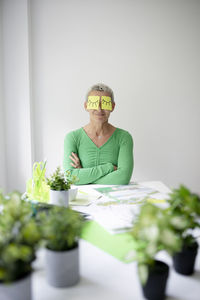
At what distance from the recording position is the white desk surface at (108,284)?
→ 0.68 metres

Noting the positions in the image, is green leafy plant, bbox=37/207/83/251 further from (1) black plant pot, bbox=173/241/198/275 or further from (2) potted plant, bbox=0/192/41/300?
(1) black plant pot, bbox=173/241/198/275

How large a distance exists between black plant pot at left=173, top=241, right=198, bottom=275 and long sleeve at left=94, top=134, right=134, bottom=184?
3.66 feet

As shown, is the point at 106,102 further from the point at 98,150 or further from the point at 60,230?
the point at 60,230

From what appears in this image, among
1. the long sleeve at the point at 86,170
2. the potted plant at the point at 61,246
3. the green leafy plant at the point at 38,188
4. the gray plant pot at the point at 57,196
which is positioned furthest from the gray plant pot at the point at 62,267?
the long sleeve at the point at 86,170

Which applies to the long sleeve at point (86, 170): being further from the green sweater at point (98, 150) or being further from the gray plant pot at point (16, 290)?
the gray plant pot at point (16, 290)

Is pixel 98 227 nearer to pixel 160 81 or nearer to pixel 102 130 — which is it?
pixel 102 130

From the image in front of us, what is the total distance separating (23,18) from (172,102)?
Result: 2096 millimetres

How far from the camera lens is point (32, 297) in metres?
0.66

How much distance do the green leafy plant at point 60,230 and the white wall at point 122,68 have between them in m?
2.59

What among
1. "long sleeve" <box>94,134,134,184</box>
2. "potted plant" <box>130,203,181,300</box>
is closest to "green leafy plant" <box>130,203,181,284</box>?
"potted plant" <box>130,203,181,300</box>

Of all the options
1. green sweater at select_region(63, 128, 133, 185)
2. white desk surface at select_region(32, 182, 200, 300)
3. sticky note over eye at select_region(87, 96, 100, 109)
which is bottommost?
white desk surface at select_region(32, 182, 200, 300)

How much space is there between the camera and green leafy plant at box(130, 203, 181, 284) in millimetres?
572

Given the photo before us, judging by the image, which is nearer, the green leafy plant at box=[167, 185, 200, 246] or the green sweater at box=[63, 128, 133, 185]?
the green leafy plant at box=[167, 185, 200, 246]

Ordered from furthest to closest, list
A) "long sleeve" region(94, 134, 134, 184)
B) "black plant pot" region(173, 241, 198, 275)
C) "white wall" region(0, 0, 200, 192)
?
"white wall" region(0, 0, 200, 192)
"long sleeve" region(94, 134, 134, 184)
"black plant pot" region(173, 241, 198, 275)
